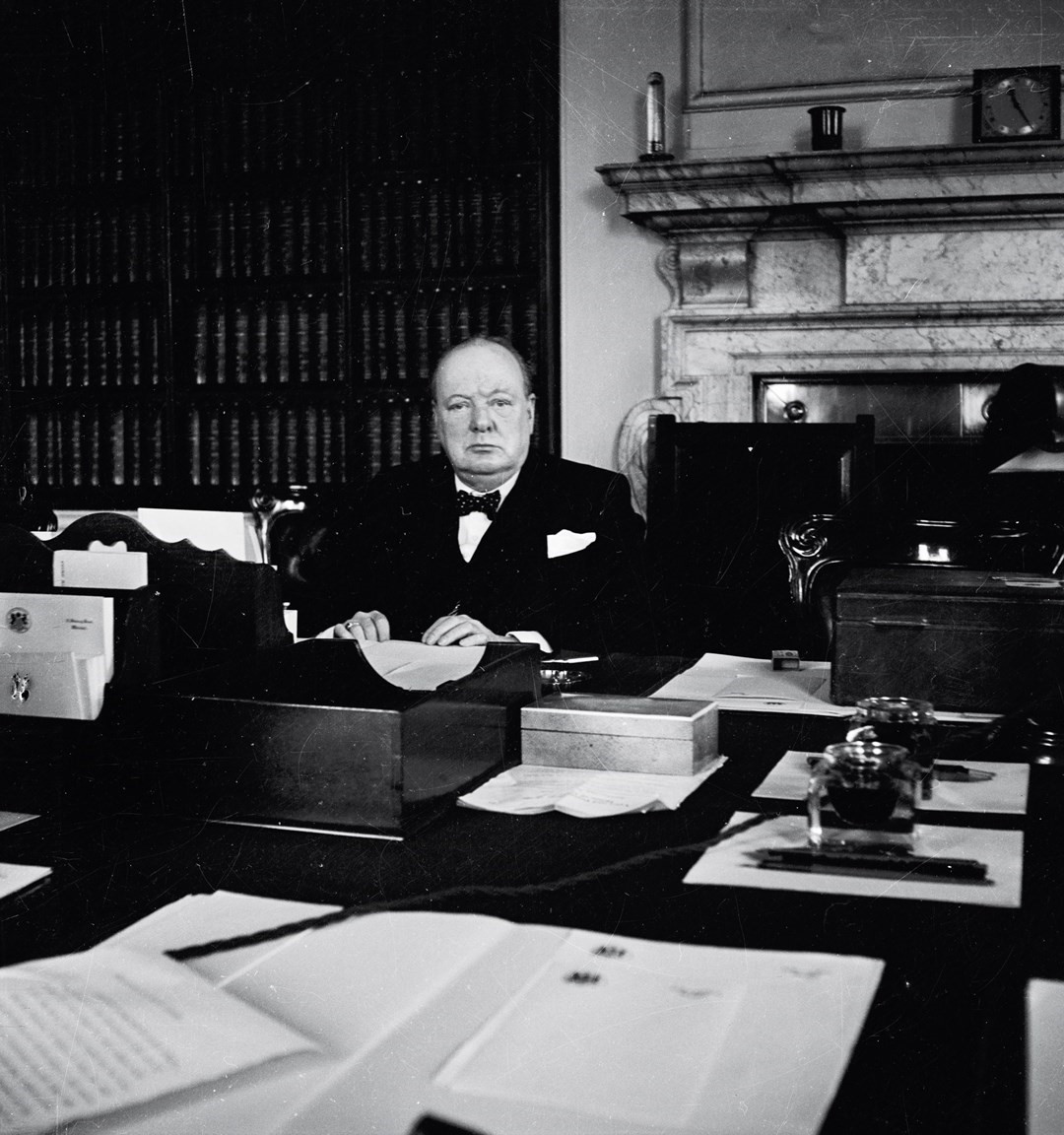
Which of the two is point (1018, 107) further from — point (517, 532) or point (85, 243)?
point (85, 243)

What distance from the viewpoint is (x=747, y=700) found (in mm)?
1775

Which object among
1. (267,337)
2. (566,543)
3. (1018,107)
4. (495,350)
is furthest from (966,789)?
(267,337)

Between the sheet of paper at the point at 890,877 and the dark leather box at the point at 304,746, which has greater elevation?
the dark leather box at the point at 304,746

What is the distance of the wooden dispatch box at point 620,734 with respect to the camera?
4.51 feet

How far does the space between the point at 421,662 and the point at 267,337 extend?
3.54 m

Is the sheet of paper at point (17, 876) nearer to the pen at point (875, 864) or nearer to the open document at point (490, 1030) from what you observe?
the open document at point (490, 1030)

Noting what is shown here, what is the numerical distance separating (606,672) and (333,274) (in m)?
3.23

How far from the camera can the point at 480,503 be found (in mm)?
2867

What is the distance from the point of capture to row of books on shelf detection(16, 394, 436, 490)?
4.76 meters

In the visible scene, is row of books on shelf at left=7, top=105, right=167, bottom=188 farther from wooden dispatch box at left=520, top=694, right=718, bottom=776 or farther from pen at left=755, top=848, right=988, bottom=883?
pen at left=755, top=848, right=988, bottom=883

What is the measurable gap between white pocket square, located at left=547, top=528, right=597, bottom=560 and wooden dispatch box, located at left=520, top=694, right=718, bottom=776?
135 centimetres

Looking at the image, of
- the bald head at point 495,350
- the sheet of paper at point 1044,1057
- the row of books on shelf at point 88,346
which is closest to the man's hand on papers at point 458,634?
the bald head at point 495,350

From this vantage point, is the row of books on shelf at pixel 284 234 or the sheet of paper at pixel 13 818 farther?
the row of books on shelf at pixel 284 234


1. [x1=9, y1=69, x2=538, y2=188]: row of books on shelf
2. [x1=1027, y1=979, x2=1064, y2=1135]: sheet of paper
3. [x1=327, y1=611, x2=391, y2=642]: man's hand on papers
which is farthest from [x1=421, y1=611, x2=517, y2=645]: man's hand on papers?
[x1=9, y1=69, x2=538, y2=188]: row of books on shelf
